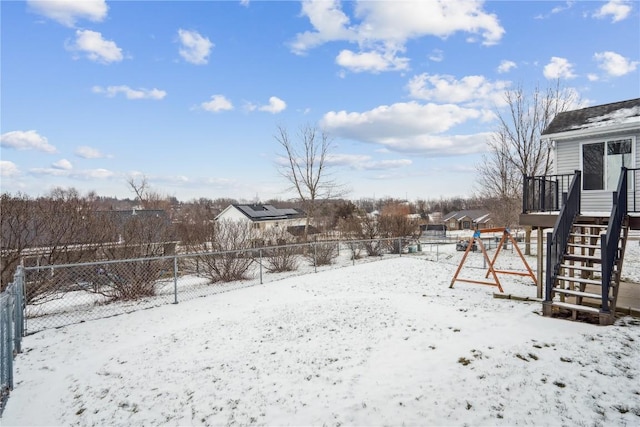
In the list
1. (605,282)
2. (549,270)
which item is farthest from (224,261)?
(605,282)

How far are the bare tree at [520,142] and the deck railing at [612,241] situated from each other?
46.8 feet

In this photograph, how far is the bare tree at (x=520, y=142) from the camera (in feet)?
66.6

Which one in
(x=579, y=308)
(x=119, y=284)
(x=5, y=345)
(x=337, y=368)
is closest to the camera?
(x=5, y=345)

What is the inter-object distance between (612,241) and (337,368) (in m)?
5.17

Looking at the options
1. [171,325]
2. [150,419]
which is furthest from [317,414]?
[171,325]

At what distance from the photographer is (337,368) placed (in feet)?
13.1

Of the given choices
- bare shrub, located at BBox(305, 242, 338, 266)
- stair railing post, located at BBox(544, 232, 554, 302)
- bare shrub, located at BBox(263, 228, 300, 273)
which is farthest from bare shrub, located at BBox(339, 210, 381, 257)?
stair railing post, located at BBox(544, 232, 554, 302)

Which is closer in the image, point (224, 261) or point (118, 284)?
point (118, 284)

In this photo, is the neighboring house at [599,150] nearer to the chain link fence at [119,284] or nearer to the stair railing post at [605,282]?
the stair railing post at [605,282]

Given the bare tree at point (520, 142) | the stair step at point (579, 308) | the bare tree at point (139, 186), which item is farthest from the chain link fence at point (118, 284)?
the bare tree at point (139, 186)

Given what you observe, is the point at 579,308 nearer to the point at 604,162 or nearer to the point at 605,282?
the point at 605,282

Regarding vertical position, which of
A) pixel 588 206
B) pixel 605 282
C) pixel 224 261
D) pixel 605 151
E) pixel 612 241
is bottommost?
pixel 224 261

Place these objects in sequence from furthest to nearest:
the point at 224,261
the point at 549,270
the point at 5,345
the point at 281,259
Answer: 1. the point at 281,259
2. the point at 224,261
3. the point at 549,270
4. the point at 5,345

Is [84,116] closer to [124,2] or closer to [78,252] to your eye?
[124,2]
